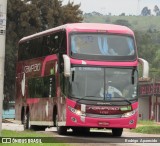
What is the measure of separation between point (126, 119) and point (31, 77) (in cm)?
701

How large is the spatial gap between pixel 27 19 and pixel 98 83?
3001 cm

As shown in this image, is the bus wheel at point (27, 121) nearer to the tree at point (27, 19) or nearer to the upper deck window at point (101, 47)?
the upper deck window at point (101, 47)

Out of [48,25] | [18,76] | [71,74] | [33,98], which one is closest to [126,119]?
[71,74]

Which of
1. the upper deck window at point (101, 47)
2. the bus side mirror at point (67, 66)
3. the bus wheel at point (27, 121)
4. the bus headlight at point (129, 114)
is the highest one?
the upper deck window at point (101, 47)

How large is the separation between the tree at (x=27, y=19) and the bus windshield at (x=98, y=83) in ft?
90.3

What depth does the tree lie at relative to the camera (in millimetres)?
54250

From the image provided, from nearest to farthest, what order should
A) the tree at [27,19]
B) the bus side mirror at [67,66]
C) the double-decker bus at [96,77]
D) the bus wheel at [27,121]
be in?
the bus side mirror at [67,66] < the double-decker bus at [96,77] < the bus wheel at [27,121] < the tree at [27,19]

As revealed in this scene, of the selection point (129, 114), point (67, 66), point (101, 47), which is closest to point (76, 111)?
point (67, 66)

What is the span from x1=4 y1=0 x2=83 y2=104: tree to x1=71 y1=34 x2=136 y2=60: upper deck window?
2710 cm

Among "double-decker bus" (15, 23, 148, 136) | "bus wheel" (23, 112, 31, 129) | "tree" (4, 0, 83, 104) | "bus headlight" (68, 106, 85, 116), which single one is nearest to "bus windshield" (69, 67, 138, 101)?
"double-decker bus" (15, 23, 148, 136)

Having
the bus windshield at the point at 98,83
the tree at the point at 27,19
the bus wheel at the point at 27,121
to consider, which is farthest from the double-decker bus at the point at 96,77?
the tree at the point at 27,19

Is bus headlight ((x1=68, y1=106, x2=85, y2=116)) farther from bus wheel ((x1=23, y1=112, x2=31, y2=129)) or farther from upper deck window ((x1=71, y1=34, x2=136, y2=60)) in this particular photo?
bus wheel ((x1=23, y1=112, x2=31, y2=129))

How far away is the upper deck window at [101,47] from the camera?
2616 cm

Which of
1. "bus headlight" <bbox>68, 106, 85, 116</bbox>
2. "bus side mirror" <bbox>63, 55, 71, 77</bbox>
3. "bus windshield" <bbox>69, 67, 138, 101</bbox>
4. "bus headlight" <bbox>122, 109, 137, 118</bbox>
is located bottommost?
"bus headlight" <bbox>122, 109, 137, 118</bbox>
